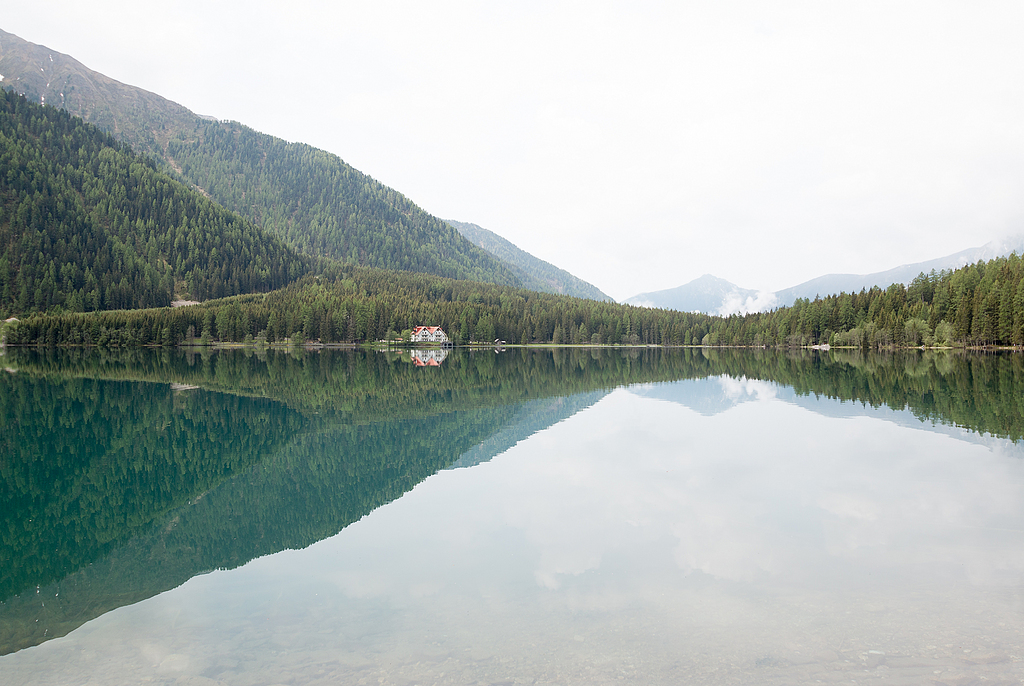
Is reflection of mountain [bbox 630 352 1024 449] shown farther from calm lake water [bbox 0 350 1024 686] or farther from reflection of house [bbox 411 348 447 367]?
reflection of house [bbox 411 348 447 367]

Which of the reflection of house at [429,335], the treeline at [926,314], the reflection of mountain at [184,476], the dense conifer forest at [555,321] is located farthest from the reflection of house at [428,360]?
the treeline at [926,314]

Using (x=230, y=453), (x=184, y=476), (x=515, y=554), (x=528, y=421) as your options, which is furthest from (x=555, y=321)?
(x=515, y=554)

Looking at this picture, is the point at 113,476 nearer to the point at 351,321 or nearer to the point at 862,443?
the point at 862,443

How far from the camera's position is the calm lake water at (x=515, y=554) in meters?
8.10

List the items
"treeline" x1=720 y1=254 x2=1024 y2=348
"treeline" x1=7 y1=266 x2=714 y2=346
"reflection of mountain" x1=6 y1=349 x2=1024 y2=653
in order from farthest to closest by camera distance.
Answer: "treeline" x1=7 y1=266 x2=714 y2=346 → "treeline" x1=720 y1=254 x2=1024 y2=348 → "reflection of mountain" x1=6 y1=349 x2=1024 y2=653

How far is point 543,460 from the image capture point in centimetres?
2130

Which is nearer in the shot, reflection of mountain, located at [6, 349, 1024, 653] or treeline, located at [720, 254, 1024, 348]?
reflection of mountain, located at [6, 349, 1024, 653]

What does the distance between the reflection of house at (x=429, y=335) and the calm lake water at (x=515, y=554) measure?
152767 millimetres

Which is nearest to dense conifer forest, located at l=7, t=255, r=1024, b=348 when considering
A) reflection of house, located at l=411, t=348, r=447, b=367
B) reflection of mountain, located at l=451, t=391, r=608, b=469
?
reflection of house, located at l=411, t=348, r=447, b=367

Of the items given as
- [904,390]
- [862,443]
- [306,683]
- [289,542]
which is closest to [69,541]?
[289,542]

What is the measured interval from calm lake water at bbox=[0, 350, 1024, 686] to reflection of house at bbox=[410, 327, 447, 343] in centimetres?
15277

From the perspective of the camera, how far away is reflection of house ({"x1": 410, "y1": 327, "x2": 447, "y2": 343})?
18075 centimetres

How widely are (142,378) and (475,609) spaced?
5906cm

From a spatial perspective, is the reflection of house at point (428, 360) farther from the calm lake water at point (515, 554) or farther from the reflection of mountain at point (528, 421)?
the calm lake water at point (515, 554)
